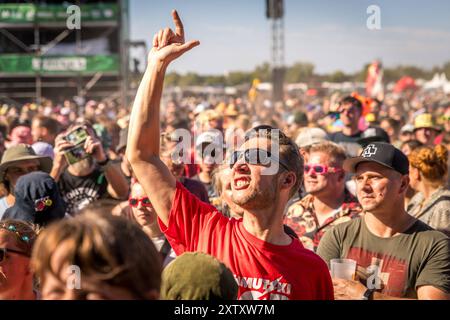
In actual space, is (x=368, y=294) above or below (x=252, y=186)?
below

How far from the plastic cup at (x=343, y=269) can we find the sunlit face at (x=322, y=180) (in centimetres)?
155

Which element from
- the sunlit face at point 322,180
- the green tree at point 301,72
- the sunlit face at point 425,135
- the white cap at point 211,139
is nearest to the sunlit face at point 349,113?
the sunlit face at point 425,135

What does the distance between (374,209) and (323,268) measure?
37.0 inches

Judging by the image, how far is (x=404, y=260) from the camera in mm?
3518

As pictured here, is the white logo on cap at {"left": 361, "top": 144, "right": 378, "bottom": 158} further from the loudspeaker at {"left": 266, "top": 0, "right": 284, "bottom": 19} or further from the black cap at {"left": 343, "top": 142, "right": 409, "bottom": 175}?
the loudspeaker at {"left": 266, "top": 0, "right": 284, "bottom": 19}

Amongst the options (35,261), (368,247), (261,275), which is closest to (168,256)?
(368,247)

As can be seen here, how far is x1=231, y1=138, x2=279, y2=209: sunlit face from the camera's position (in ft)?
9.51

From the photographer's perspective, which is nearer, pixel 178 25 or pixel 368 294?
pixel 178 25

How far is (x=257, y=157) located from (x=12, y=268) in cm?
114

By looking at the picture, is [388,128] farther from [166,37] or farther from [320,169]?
[166,37]

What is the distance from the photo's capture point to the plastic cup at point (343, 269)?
3387 mm

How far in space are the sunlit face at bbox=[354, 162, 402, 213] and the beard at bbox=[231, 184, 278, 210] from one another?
99 cm

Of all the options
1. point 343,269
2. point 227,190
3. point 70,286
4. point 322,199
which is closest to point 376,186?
point 343,269

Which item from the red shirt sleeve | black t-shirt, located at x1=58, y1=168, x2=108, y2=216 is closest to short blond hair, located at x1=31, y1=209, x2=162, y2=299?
the red shirt sleeve
